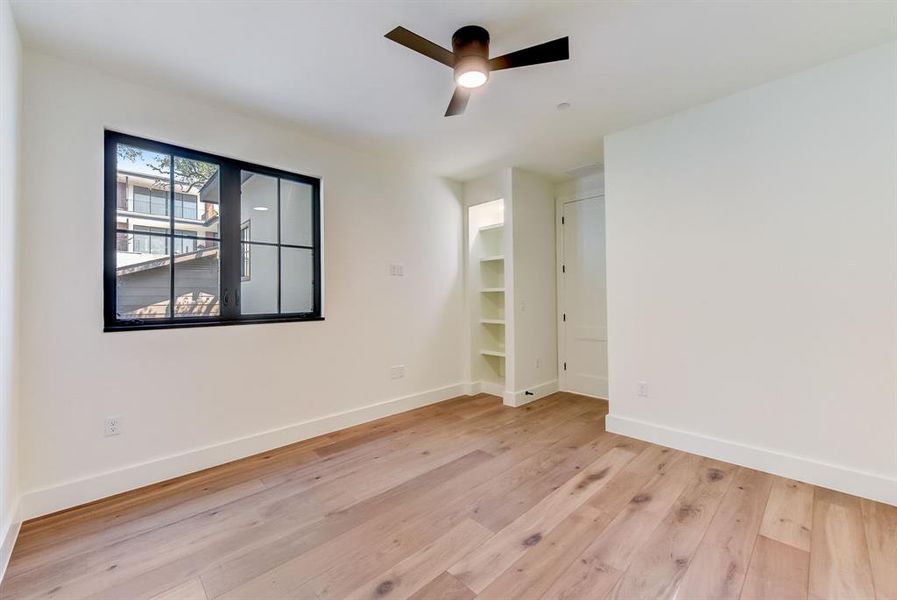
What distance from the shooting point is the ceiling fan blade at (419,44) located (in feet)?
5.65

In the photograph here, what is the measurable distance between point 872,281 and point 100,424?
459cm

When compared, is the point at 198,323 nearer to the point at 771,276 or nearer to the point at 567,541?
the point at 567,541

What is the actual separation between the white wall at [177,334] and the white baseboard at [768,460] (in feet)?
6.87

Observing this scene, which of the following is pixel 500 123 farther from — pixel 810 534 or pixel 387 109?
pixel 810 534

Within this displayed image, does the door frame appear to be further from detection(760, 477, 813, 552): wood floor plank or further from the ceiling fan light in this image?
the ceiling fan light

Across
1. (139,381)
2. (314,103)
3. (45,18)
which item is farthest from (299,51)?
(139,381)

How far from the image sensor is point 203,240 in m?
2.71

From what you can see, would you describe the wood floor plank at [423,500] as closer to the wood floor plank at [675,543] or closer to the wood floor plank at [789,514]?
the wood floor plank at [675,543]

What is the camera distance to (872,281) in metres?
2.17

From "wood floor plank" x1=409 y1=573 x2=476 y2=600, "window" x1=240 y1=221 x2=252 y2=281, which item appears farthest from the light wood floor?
"window" x1=240 y1=221 x2=252 y2=281

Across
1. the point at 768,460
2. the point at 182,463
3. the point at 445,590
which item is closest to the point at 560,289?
the point at 768,460

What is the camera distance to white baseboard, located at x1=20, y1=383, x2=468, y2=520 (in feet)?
6.89

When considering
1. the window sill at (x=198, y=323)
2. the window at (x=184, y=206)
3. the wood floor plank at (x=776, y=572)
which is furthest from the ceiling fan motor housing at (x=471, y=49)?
the wood floor plank at (x=776, y=572)

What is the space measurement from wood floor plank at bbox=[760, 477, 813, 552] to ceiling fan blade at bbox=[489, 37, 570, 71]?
255 cm
